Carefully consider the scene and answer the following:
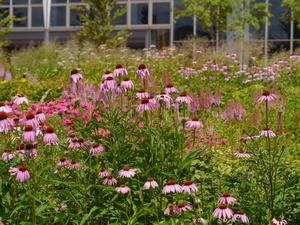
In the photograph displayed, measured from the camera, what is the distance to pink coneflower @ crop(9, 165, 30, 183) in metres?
3.10

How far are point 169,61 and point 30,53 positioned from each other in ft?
12.1

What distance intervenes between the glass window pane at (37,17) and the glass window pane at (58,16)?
2.19 ft

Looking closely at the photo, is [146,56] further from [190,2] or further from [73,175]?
[73,175]

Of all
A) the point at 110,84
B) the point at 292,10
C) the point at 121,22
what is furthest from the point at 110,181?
the point at 121,22

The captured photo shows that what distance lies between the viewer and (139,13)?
2861 cm

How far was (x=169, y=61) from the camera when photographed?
13539 millimetres

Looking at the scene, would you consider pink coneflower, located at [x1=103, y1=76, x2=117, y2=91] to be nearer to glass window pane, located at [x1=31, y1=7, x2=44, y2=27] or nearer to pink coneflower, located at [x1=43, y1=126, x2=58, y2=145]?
pink coneflower, located at [x1=43, y1=126, x2=58, y2=145]

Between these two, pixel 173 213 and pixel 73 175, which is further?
pixel 73 175

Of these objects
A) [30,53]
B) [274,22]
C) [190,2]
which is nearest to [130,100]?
[30,53]

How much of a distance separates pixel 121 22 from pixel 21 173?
2598 cm

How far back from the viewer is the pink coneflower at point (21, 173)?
310 centimetres

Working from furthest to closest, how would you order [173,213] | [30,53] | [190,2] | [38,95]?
A: [190,2]
[30,53]
[38,95]
[173,213]

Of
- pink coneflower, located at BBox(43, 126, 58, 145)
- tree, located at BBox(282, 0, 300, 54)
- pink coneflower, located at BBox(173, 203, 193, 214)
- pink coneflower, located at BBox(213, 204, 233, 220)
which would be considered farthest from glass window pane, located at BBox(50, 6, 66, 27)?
pink coneflower, located at BBox(213, 204, 233, 220)

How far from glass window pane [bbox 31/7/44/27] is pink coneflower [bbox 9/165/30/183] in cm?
2797
